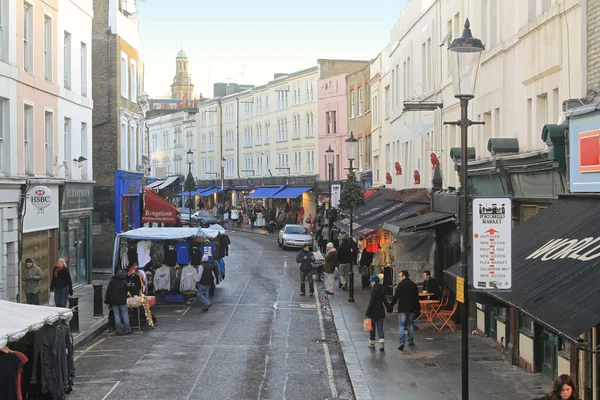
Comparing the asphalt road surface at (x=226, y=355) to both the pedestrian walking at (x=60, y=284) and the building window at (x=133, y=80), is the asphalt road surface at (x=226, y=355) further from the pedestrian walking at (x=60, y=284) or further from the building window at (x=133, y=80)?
the building window at (x=133, y=80)

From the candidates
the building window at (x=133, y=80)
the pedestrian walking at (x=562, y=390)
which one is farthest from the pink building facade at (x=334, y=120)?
the pedestrian walking at (x=562, y=390)

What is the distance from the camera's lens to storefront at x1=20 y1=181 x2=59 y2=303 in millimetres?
24359

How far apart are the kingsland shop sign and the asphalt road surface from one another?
466 cm

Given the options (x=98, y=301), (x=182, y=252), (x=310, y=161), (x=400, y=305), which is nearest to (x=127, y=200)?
(x=182, y=252)

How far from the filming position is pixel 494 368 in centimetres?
1611

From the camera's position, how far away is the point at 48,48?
2792 centimetres

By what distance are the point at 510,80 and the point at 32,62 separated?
1507 cm

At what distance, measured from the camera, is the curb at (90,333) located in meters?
19.1

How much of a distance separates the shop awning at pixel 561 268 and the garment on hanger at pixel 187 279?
14.0 metres

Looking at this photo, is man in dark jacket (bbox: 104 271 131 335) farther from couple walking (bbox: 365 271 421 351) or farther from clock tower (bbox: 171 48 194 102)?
clock tower (bbox: 171 48 194 102)

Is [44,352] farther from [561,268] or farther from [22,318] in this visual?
[561,268]

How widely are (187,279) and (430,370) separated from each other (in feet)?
39.1

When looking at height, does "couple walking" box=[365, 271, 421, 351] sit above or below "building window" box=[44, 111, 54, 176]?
below

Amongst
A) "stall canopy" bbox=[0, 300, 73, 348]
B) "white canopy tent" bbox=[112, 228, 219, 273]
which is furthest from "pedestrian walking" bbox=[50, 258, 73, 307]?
"stall canopy" bbox=[0, 300, 73, 348]
